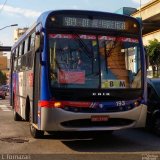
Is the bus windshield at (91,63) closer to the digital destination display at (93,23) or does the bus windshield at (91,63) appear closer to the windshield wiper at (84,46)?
the windshield wiper at (84,46)

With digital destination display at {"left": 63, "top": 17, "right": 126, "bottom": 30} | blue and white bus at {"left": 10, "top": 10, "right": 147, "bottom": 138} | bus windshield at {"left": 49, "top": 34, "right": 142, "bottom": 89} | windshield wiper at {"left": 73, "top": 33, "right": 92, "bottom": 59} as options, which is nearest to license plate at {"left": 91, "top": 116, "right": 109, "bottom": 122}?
blue and white bus at {"left": 10, "top": 10, "right": 147, "bottom": 138}

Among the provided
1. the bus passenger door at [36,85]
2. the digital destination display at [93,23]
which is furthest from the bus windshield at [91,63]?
the bus passenger door at [36,85]

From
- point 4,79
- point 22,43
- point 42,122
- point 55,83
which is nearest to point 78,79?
point 55,83

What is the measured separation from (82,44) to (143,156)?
113 inches

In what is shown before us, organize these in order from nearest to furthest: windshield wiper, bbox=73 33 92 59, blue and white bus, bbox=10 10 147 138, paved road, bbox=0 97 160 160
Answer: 1. paved road, bbox=0 97 160 160
2. blue and white bus, bbox=10 10 147 138
3. windshield wiper, bbox=73 33 92 59

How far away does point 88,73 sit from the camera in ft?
33.1

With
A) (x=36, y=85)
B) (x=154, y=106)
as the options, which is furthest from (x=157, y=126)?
(x=36, y=85)

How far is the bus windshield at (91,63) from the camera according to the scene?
998cm

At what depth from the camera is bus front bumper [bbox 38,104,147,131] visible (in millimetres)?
9789

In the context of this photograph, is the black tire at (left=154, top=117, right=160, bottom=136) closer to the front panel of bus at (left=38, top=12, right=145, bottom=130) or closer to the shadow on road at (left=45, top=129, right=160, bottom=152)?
the shadow on road at (left=45, top=129, right=160, bottom=152)

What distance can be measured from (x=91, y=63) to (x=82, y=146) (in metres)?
2.05

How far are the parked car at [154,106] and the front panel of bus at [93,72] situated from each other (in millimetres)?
2016

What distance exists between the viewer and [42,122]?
32.6 feet

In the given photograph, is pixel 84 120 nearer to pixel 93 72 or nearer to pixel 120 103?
pixel 120 103
